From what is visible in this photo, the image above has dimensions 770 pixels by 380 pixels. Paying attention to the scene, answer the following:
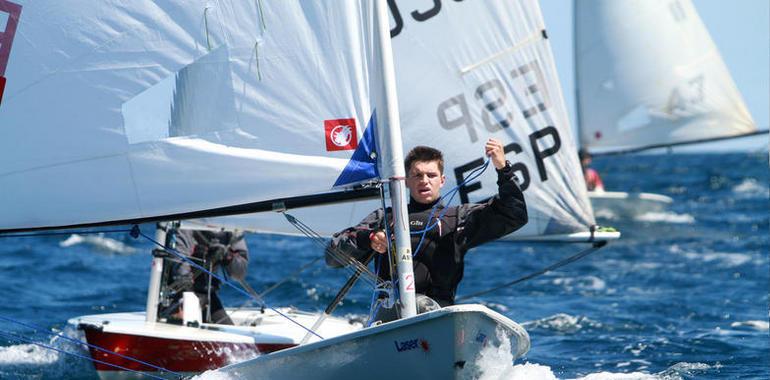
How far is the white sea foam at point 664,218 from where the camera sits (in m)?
22.9

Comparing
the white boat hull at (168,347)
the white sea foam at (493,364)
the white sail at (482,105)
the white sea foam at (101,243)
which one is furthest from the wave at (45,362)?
the white sea foam at (101,243)

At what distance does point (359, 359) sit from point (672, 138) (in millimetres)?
19980

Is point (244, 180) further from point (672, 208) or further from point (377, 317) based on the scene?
point (672, 208)

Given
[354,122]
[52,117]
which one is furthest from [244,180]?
[52,117]

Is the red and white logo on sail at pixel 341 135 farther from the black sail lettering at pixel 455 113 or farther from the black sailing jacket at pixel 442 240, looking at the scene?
the black sail lettering at pixel 455 113

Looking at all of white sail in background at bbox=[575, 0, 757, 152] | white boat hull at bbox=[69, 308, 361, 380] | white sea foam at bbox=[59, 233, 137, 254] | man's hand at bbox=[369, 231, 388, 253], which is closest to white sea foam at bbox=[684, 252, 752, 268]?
white sail in background at bbox=[575, 0, 757, 152]

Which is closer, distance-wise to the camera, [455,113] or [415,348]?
[415,348]

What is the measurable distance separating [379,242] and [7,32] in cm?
212

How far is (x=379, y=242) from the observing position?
5840 mm

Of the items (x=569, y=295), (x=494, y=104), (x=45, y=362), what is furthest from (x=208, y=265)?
(x=569, y=295)

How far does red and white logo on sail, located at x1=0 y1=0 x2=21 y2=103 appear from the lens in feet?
19.7

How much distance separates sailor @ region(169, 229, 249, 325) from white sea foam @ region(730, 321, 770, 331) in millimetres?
4310

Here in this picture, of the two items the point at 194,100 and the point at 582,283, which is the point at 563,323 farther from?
the point at 194,100

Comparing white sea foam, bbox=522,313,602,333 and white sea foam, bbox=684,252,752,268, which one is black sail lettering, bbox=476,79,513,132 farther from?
white sea foam, bbox=684,252,752,268
